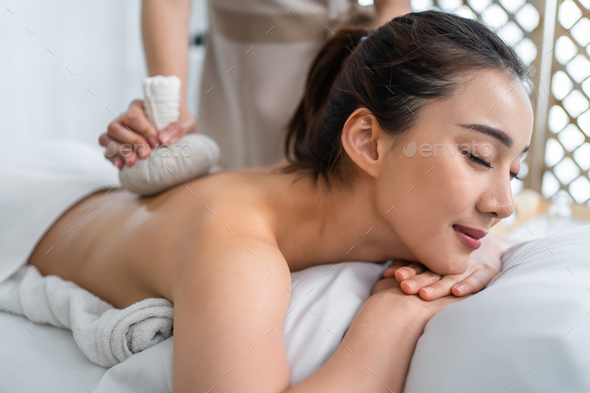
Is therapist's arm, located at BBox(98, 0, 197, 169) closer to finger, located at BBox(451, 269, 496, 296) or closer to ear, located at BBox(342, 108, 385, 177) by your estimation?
ear, located at BBox(342, 108, 385, 177)

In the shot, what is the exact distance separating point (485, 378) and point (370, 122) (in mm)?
480

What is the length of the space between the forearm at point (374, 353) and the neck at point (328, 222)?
21 cm

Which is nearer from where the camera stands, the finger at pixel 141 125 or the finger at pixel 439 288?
the finger at pixel 439 288

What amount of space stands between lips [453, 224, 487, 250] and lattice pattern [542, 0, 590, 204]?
1.75 m

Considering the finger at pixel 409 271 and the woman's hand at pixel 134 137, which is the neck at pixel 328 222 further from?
the woman's hand at pixel 134 137

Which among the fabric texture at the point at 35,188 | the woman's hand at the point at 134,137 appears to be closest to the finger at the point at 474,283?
the woman's hand at the point at 134,137

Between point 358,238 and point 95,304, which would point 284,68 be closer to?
point 358,238

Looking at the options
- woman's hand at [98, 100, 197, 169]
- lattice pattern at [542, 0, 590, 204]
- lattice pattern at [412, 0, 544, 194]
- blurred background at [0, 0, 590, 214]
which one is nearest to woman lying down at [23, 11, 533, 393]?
woman's hand at [98, 100, 197, 169]

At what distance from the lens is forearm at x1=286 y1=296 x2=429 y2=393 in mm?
619

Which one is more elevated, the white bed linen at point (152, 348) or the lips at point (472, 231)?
the white bed linen at point (152, 348)

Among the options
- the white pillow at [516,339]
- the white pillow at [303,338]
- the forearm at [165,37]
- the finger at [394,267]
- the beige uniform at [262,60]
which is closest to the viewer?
the white pillow at [516,339]

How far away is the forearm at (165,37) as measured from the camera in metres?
1.19

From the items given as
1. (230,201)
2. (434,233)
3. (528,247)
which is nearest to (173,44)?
(230,201)

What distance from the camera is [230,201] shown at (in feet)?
2.72
